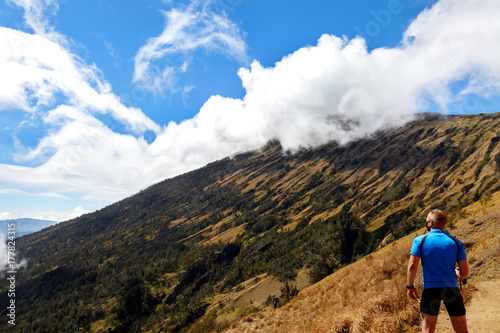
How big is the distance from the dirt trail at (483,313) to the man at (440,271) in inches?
129

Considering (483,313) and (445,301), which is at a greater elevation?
(445,301)

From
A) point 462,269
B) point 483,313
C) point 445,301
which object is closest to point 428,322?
point 445,301

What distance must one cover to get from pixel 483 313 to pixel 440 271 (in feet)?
17.4

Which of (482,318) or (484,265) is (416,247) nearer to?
(482,318)

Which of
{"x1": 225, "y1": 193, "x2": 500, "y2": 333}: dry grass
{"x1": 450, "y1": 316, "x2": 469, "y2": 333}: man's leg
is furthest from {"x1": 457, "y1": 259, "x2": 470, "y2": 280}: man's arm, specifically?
{"x1": 225, "y1": 193, "x2": 500, "y2": 333}: dry grass

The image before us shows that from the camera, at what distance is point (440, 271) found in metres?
5.04

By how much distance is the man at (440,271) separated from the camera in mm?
4965

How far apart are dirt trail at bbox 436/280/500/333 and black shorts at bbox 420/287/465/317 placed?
3342 mm

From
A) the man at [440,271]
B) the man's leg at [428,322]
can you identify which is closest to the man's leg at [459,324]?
the man at [440,271]

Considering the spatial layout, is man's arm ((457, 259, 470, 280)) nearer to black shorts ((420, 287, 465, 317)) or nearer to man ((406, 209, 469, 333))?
man ((406, 209, 469, 333))

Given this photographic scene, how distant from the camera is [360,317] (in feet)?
27.4

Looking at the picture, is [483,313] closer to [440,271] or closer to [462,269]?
[462,269]

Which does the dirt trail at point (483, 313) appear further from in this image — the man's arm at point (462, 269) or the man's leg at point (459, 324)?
the man's arm at point (462, 269)

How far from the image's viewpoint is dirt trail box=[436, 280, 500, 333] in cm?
706
